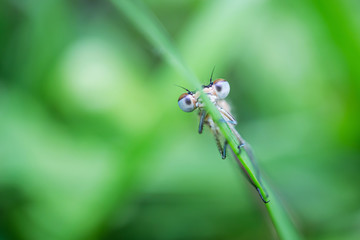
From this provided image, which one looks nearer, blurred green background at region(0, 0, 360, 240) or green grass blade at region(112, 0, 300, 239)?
green grass blade at region(112, 0, 300, 239)

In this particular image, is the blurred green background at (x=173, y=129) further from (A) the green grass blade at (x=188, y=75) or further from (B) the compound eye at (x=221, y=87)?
(A) the green grass blade at (x=188, y=75)

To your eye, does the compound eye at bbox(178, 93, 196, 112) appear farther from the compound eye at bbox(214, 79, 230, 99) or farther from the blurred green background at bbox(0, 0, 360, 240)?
the blurred green background at bbox(0, 0, 360, 240)

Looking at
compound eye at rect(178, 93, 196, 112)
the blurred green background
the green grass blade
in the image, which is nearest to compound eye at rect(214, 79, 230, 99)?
compound eye at rect(178, 93, 196, 112)

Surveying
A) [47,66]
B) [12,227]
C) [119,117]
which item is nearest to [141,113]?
[119,117]

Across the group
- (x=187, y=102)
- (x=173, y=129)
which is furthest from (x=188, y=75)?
(x=173, y=129)

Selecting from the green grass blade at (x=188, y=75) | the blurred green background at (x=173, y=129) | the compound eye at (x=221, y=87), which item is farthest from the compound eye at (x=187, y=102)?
the blurred green background at (x=173, y=129)

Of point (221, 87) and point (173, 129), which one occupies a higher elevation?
point (173, 129)

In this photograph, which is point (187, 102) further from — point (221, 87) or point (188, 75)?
point (188, 75)

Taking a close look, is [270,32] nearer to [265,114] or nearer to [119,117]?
[265,114]

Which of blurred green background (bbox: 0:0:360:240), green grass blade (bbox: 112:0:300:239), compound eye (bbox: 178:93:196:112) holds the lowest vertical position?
green grass blade (bbox: 112:0:300:239)
